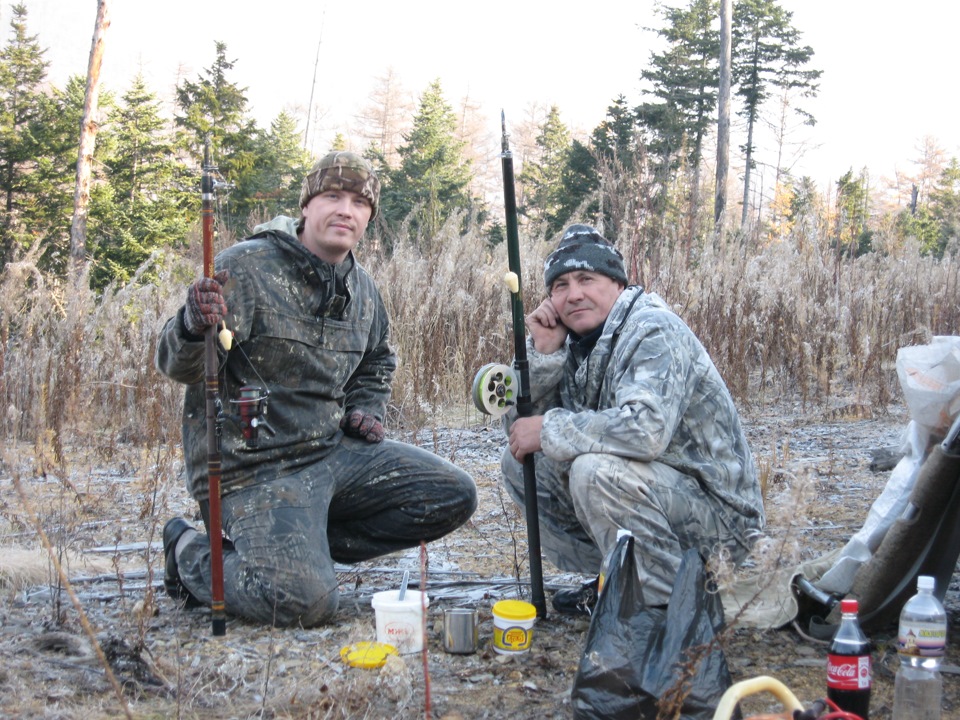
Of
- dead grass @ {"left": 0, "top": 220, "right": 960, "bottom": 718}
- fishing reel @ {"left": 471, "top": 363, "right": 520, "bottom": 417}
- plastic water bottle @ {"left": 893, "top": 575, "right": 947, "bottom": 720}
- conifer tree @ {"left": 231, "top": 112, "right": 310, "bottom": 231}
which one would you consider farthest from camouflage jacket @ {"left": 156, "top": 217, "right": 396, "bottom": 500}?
conifer tree @ {"left": 231, "top": 112, "right": 310, "bottom": 231}

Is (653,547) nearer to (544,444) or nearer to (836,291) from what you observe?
(544,444)

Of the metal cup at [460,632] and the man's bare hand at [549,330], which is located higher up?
the man's bare hand at [549,330]

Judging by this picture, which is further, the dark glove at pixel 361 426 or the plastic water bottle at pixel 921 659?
the dark glove at pixel 361 426

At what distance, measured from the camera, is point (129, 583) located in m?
3.60

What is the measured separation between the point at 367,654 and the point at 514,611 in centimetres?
48

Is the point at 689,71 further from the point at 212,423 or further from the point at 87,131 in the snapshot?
the point at 212,423

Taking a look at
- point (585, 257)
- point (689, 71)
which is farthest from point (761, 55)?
point (585, 257)

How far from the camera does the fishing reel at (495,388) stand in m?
3.15

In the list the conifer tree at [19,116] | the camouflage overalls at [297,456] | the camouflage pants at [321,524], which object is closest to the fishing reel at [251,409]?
the camouflage overalls at [297,456]

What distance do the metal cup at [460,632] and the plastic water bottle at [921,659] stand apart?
4.02 feet

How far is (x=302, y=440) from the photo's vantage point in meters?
3.48

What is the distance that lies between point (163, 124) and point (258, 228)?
889 inches

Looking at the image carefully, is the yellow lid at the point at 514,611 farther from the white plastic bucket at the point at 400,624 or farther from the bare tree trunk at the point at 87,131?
the bare tree trunk at the point at 87,131

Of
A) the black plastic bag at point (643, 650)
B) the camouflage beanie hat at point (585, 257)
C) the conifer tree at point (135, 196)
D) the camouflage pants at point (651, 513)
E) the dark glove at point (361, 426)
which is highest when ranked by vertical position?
the conifer tree at point (135, 196)
